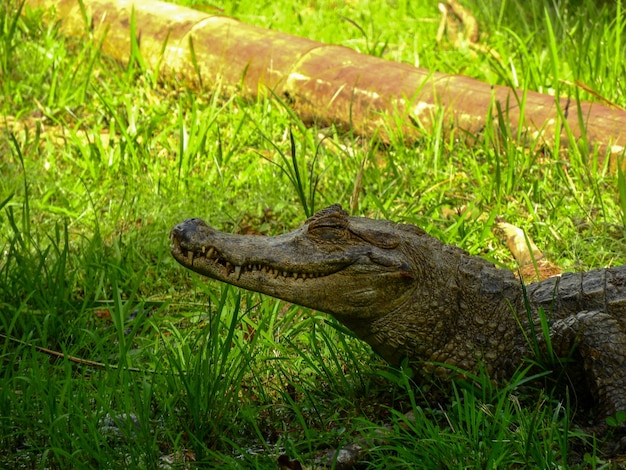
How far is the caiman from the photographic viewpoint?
11.6 feet

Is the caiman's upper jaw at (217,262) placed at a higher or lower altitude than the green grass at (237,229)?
higher

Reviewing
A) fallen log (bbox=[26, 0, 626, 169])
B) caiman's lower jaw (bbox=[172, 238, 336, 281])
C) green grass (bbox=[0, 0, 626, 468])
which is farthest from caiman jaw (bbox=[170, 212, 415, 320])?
fallen log (bbox=[26, 0, 626, 169])

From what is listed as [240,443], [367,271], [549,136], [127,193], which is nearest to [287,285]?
[367,271]

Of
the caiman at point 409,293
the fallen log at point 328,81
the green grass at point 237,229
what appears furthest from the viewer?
the fallen log at point 328,81

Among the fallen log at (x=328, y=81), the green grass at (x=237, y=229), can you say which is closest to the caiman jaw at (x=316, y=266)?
the green grass at (x=237, y=229)

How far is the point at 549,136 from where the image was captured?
5.67 meters

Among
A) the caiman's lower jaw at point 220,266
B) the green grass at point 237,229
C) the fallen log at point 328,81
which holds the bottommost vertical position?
the green grass at point 237,229

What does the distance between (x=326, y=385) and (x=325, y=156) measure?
235 cm

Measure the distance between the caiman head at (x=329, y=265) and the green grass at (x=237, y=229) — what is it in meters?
0.18

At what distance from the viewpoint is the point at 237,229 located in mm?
5312

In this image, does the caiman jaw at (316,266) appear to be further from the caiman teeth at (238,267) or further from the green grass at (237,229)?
the green grass at (237,229)

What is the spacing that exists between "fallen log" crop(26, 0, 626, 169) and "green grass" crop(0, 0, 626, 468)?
0.50 feet

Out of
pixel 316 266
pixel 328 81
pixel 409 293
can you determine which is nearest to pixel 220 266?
pixel 316 266

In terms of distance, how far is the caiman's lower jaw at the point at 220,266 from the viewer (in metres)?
3.57
